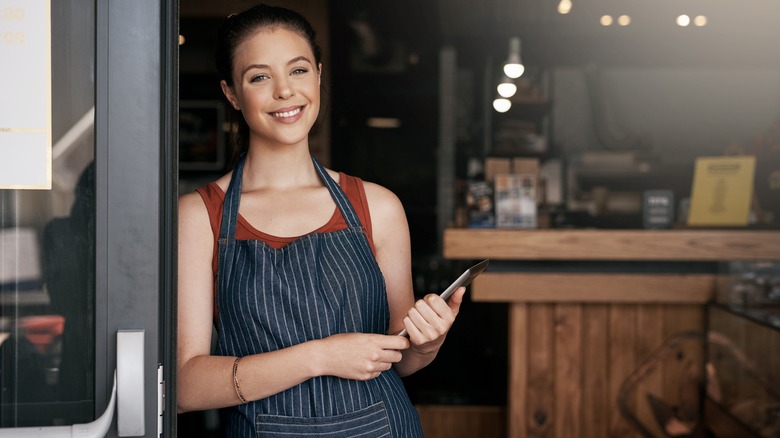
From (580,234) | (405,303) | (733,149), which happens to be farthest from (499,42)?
(405,303)

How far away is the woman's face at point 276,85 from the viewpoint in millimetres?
1745

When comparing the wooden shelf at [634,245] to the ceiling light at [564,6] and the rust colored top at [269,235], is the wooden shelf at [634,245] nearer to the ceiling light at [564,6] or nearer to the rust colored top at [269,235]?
the rust colored top at [269,235]

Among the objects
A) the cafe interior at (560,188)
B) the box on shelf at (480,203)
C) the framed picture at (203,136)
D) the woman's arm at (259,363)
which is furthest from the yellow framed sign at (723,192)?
the framed picture at (203,136)

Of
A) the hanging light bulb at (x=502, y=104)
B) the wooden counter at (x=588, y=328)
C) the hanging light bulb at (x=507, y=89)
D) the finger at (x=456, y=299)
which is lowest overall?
the wooden counter at (x=588, y=328)

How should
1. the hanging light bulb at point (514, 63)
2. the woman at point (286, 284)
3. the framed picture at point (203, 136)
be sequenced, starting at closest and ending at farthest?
the woman at point (286, 284), the hanging light bulb at point (514, 63), the framed picture at point (203, 136)

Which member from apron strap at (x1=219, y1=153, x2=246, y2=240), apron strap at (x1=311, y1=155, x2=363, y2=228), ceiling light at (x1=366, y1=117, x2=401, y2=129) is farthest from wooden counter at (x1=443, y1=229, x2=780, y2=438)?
ceiling light at (x1=366, y1=117, x2=401, y2=129)

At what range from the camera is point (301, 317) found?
1.71 m

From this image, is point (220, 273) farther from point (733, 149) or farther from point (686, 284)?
point (733, 149)

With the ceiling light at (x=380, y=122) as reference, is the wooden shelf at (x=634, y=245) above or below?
below

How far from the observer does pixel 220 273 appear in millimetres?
1738

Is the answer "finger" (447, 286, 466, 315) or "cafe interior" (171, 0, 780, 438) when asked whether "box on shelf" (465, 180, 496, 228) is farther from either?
"finger" (447, 286, 466, 315)

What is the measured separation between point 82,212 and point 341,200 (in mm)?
716

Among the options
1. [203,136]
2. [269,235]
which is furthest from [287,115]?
[203,136]

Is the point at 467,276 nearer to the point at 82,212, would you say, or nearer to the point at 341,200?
the point at 341,200
